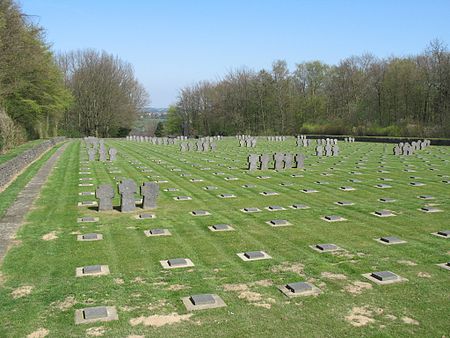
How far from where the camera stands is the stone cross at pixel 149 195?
11156mm

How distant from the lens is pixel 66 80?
66.6 metres

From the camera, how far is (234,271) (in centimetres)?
657

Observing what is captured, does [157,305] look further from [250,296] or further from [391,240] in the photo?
[391,240]

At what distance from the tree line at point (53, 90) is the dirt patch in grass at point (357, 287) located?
23.6 m

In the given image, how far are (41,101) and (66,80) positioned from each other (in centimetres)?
2818

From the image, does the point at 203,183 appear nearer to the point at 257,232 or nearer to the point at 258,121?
the point at 257,232

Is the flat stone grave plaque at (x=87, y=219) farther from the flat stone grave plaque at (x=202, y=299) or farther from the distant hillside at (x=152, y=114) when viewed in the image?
the distant hillside at (x=152, y=114)

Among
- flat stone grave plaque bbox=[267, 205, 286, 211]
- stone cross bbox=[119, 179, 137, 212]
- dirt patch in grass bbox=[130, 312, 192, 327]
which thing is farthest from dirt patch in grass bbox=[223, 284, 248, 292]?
stone cross bbox=[119, 179, 137, 212]

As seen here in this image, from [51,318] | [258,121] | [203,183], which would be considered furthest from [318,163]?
[258,121]

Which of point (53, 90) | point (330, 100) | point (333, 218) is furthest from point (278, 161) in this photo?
point (330, 100)

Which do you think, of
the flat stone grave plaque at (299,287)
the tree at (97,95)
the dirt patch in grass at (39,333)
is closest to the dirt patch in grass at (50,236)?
the dirt patch in grass at (39,333)

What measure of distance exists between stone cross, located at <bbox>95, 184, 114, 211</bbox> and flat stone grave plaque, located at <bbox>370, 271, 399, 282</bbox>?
22.1 ft

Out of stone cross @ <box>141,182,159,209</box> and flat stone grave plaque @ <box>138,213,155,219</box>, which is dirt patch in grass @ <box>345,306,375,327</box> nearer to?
flat stone grave plaque @ <box>138,213,155,219</box>

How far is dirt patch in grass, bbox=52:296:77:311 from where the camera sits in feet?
17.3
